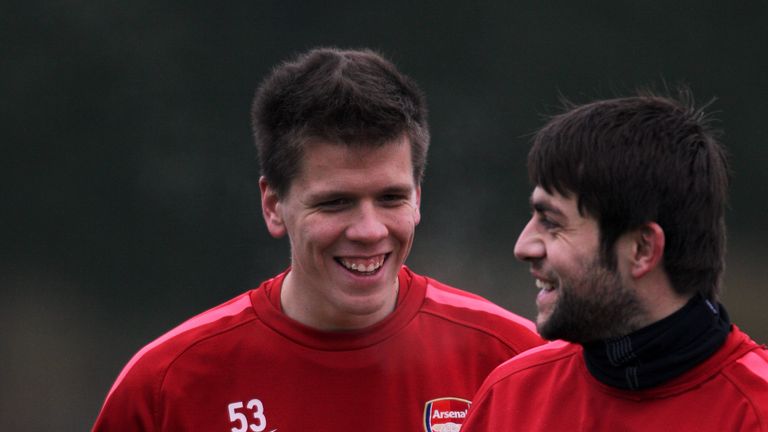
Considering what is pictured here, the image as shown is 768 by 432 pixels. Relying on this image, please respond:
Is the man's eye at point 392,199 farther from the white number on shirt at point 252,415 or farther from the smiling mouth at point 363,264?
the white number on shirt at point 252,415

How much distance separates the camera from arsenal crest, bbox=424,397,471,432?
3021 mm

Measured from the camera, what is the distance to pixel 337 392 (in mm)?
3070

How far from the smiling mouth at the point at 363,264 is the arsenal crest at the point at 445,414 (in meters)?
0.39

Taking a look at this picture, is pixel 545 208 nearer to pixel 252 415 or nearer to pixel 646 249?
pixel 646 249

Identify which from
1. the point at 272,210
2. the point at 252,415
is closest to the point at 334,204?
the point at 272,210

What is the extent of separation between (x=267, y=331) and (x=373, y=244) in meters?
0.43

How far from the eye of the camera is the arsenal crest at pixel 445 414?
9.91 feet

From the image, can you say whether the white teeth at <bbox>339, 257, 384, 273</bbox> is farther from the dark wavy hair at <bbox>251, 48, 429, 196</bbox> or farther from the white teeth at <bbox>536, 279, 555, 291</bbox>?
the white teeth at <bbox>536, 279, 555, 291</bbox>

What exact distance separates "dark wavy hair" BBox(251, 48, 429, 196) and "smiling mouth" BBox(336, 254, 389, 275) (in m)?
0.25

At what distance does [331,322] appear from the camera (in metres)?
3.12

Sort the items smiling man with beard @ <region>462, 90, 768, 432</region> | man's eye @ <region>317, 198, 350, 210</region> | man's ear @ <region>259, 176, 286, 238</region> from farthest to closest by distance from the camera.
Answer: man's ear @ <region>259, 176, 286, 238</region> < man's eye @ <region>317, 198, 350, 210</region> < smiling man with beard @ <region>462, 90, 768, 432</region>

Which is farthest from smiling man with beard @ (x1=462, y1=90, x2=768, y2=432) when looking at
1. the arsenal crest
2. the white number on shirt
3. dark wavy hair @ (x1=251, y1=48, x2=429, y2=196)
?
the white number on shirt

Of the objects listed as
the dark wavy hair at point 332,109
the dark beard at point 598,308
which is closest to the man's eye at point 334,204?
the dark wavy hair at point 332,109

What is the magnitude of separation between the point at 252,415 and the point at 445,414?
1.70ft
